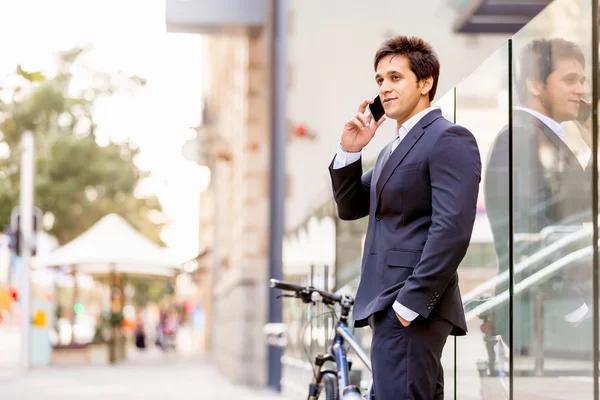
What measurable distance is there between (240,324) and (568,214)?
12527 millimetres

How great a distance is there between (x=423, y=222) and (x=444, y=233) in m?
0.20

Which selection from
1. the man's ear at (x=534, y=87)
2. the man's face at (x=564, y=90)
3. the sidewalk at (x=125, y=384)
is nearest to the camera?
the man's face at (x=564, y=90)

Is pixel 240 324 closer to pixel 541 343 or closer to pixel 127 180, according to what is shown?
pixel 541 343

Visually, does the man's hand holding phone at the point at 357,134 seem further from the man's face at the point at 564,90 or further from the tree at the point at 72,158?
the tree at the point at 72,158

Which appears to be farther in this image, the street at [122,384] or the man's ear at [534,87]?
the street at [122,384]

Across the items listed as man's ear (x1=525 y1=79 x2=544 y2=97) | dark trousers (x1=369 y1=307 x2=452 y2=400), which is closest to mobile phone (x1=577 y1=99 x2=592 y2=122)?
man's ear (x1=525 y1=79 x2=544 y2=97)

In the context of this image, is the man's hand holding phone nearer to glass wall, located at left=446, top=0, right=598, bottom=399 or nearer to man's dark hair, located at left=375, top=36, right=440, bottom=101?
man's dark hair, located at left=375, top=36, right=440, bottom=101

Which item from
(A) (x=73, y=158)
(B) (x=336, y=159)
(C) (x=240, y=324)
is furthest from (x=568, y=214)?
(A) (x=73, y=158)

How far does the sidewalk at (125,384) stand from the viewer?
574 inches

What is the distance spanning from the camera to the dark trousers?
3.45 m

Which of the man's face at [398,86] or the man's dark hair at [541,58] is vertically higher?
the man's dark hair at [541,58]

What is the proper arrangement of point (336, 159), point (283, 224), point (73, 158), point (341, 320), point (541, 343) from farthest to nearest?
point (73, 158)
point (283, 224)
point (341, 320)
point (541, 343)
point (336, 159)

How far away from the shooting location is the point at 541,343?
4.20 m

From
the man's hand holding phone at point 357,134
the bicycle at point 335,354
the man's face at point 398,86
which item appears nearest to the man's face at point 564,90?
the man's face at point 398,86
